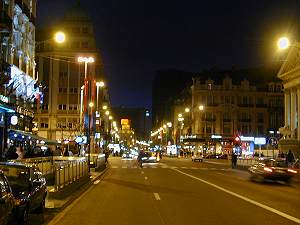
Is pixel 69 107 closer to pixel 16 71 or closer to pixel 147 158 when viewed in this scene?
pixel 147 158

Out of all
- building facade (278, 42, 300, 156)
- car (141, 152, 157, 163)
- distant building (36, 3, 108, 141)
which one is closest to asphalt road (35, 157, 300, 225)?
car (141, 152, 157, 163)

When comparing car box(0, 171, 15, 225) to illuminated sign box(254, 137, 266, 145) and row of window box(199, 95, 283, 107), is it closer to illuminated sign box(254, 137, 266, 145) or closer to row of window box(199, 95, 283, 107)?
A: illuminated sign box(254, 137, 266, 145)

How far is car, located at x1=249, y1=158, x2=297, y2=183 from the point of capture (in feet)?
108

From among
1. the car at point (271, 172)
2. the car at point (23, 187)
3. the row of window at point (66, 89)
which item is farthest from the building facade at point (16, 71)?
the row of window at point (66, 89)

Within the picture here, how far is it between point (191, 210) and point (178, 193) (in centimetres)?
672

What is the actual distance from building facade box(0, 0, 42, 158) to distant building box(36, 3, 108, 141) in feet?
129

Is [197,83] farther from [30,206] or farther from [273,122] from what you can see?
[30,206]

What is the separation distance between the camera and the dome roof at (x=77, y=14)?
10369cm

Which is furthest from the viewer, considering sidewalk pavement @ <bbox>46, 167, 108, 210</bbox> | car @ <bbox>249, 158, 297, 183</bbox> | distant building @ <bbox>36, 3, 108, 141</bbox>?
distant building @ <bbox>36, 3, 108, 141</bbox>

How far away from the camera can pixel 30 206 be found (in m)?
13.8

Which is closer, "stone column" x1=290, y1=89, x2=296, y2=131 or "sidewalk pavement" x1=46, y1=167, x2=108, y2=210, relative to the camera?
"sidewalk pavement" x1=46, y1=167, x2=108, y2=210

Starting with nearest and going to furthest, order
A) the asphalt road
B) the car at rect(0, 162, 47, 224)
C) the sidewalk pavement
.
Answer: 1. the car at rect(0, 162, 47, 224)
2. the asphalt road
3. the sidewalk pavement

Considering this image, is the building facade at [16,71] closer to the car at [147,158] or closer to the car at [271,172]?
the car at [147,158]

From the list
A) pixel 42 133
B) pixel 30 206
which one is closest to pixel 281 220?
pixel 30 206
